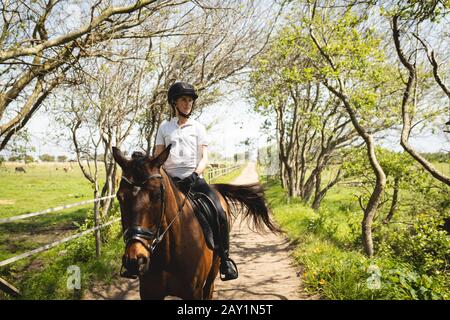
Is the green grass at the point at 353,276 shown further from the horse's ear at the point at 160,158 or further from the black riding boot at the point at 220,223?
the horse's ear at the point at 160,158

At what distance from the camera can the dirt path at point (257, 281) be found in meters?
4.95

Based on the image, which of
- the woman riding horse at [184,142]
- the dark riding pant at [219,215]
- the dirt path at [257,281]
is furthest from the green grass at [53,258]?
the woman riding horse at [184,142]

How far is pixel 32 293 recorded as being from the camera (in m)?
4.53

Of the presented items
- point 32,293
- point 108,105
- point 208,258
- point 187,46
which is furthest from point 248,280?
point 187,46

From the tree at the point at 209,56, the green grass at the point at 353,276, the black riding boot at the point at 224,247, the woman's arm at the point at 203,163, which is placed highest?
the tree at the point at 209,56

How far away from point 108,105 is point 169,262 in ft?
18.3

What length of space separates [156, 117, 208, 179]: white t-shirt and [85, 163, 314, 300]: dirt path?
2462 millimetres

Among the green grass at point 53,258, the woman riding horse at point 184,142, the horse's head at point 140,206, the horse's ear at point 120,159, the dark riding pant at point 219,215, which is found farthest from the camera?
the green grass at point 53,258

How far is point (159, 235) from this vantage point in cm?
262

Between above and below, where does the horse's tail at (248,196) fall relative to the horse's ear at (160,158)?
below

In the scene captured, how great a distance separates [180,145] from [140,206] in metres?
1.35

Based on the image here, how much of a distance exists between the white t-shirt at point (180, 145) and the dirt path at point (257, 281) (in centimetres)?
246

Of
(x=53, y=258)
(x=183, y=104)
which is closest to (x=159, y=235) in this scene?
(x=183, y=104)

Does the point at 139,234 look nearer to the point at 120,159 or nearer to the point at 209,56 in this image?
the point at 120,159
